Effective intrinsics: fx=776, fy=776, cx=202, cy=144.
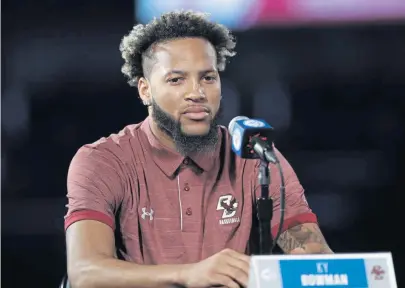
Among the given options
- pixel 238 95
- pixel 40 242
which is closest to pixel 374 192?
pixel 238 95

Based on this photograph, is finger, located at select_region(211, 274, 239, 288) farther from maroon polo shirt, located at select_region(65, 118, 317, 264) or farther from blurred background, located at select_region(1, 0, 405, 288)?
blurred background, located at select_region(1, 0, 405, 288)

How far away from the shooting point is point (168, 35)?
2652mm

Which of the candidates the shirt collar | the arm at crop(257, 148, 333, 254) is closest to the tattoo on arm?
the arm at crop(257, 148, 333, 254)

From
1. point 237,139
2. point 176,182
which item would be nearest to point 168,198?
point 176,182

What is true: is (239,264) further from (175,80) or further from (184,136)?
(175,80)

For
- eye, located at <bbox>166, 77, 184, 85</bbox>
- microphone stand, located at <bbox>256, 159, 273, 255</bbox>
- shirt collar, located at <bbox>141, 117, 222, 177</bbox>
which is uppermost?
eye, located at <bbox>166, 77, 184, 85</bbox>

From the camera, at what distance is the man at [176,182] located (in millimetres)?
2438

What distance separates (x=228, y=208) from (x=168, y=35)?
63cm

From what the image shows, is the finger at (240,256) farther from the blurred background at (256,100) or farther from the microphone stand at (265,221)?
the blurred background at (256,100)

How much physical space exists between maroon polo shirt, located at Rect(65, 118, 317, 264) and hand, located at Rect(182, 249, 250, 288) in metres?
0.49

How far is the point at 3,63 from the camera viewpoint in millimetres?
3840

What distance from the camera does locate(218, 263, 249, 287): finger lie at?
187 cm

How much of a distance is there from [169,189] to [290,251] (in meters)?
0.44

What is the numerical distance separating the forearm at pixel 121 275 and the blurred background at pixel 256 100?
1.67 m
